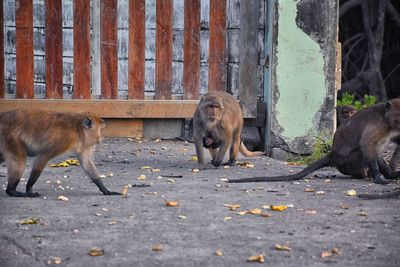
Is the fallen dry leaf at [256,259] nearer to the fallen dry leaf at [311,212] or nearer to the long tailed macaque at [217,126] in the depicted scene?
the fallen dry leaf at [311,212]

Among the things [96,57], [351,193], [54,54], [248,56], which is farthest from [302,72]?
[54,54]

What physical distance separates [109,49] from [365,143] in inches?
149

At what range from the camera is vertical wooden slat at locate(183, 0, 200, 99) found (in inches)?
445

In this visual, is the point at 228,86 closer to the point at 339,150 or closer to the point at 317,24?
the point at 317,24

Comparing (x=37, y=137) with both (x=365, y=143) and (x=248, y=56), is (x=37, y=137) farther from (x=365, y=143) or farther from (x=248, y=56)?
(x=248, y=56)

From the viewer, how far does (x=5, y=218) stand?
661cm

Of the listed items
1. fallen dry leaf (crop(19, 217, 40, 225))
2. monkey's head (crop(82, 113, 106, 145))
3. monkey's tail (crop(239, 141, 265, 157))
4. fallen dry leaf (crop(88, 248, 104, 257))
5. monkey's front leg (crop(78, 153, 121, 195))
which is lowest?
monkey's tail (crop(239, 141, 265, 157))

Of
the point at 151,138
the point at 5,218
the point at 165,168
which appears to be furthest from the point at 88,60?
the point at 5,218

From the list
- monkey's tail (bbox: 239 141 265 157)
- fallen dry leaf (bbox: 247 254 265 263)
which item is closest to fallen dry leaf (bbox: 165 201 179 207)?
fallen dry leaf (bbox: 247 254 265 263)

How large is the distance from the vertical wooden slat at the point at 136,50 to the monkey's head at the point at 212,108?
1868 millimetres

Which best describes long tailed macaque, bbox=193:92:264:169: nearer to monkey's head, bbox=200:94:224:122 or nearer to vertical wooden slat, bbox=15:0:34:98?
monkey's head, bbox=200:94:224:122

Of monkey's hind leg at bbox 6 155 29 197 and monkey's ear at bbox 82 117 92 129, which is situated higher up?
monkey's ear at bbox 82 117 92 129

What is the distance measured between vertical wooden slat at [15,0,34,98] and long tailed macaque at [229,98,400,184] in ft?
13.2

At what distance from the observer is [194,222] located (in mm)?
6523
